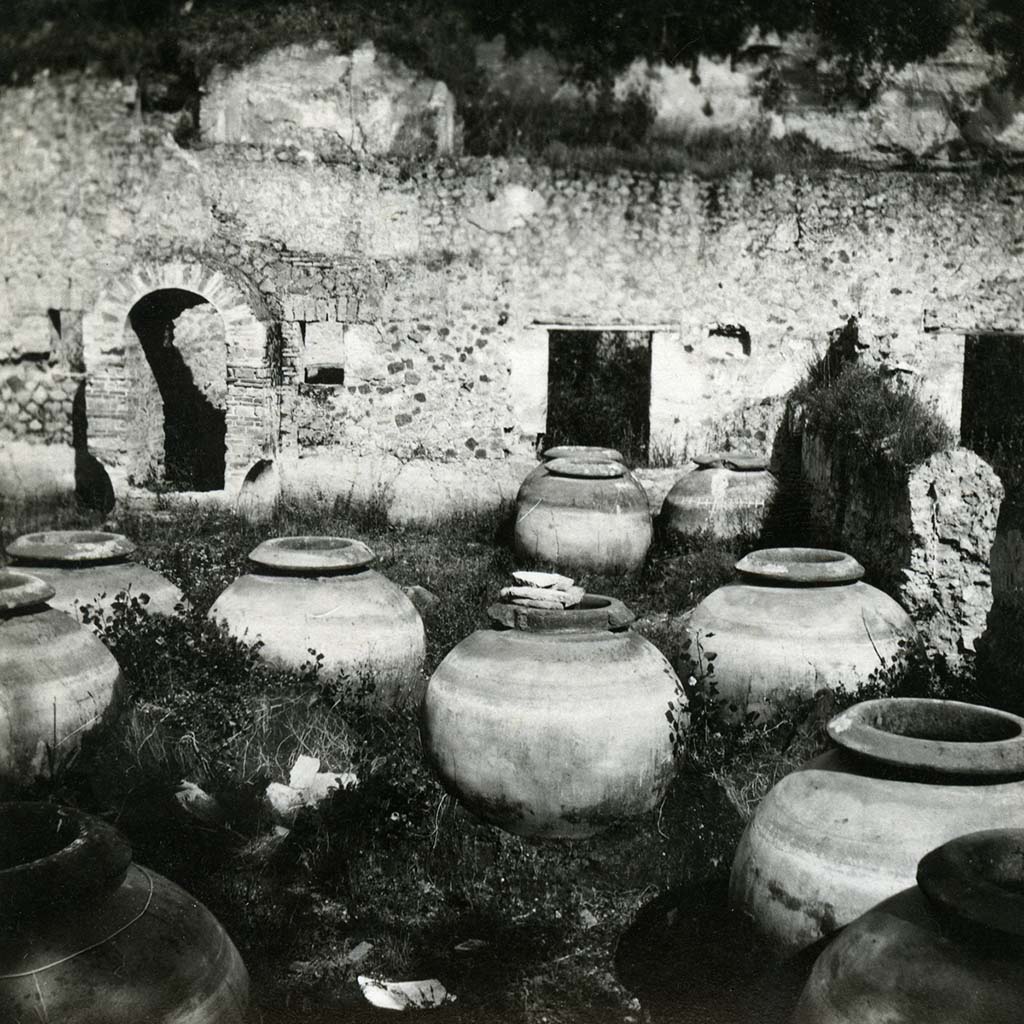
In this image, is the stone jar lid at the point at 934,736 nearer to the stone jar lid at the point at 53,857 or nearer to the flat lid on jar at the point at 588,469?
the stone jar lid at the point at 53,857

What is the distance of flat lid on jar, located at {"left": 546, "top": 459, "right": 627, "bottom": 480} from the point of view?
376 inches

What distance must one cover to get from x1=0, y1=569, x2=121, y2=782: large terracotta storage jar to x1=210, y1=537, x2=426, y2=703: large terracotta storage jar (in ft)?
3.31

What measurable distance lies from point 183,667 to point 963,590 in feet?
15.3

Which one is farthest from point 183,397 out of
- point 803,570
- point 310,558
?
point 803,570

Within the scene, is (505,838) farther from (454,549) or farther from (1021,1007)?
(454,549)

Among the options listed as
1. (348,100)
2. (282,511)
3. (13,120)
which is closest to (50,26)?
(13,120)

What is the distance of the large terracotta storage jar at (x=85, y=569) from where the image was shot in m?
6.26

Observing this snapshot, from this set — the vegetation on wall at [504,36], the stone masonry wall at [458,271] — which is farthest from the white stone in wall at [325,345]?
the vegetation on wall at [504,36]

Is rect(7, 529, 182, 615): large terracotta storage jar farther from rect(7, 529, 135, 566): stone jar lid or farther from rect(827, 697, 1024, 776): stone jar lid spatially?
A: rect(827, 697, 1024, 776): stone jar lid

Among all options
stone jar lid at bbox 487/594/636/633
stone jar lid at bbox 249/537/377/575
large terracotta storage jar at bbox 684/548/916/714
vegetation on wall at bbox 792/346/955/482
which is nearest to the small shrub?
vegetation on wall at bbox 792/346/955/482

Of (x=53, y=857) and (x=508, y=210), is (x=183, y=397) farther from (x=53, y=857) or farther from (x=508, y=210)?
(x=53, y=857)

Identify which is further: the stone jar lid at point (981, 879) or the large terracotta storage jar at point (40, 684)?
the large terracotta storage jar at point (40, 684)

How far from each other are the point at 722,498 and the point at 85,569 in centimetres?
569

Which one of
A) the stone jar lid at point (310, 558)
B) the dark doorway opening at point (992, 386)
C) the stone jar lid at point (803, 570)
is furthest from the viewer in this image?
the dark doorway opening at point (992, 386)
